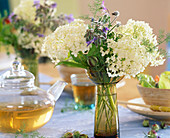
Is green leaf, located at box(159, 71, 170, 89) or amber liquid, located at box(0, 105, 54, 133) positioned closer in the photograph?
amber liquid, located at box(0, 105, 54, 133)

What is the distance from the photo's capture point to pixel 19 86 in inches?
36.5

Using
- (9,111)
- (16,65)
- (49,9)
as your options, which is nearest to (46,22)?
(49,9)

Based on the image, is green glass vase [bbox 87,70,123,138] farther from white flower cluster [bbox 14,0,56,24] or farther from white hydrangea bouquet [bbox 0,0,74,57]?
white flower cluster [bbox 14,0,56,24]

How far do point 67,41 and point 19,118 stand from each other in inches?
11.9

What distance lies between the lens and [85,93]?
4.22 feet

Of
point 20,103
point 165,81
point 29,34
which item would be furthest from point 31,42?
point 165,81

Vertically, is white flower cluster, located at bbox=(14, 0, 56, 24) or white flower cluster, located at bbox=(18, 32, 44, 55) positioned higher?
white flower cluster, located at bbox=(14, 0, 56, 24)

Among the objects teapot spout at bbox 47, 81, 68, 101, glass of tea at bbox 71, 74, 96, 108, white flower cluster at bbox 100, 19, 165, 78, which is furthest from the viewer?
glass of tea at bbox 71, 74, 96, 108

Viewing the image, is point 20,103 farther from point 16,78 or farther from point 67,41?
point 67,41

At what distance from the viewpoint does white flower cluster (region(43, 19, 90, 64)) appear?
0.75 metres

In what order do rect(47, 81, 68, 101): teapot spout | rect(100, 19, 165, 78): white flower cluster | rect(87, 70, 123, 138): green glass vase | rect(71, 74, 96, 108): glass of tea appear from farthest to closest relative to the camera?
rect(71, 74, 96, 108): glass of tea, rect(47, 81, 68, 101): teapot spout, rect(87, 70, 123, 138): green glass vase, rect(100, 19, 165, 78): white flower cluster

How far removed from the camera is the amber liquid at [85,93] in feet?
4.20

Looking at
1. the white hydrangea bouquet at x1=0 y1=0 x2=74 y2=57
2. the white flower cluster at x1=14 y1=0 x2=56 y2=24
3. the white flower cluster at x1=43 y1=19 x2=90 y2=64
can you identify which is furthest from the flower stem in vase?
the white flower cluster at x1=14 y1=0 x2=56 y2=24

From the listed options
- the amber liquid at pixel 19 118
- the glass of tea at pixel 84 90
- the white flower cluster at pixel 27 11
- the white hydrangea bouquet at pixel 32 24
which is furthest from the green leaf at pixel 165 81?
the white flower cluster at pixel 27 11
